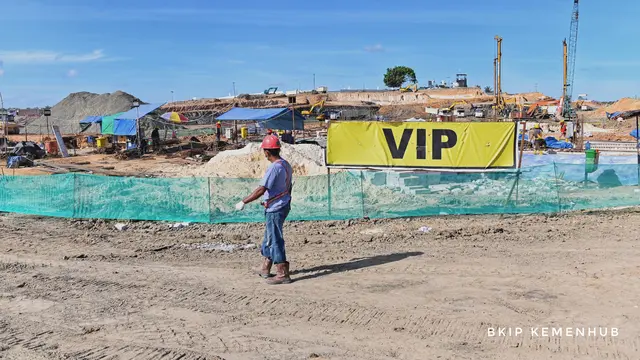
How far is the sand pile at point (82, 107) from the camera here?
232 ft

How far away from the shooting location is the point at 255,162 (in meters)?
22.4

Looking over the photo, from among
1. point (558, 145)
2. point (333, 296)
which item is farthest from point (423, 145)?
point (558, 145)

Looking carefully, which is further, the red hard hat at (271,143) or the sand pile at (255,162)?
the sand pile at (255,162)

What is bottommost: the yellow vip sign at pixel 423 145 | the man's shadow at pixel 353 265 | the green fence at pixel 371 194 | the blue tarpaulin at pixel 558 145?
the man's shadow at pixel 353 265

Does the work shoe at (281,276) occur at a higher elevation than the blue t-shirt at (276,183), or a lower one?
lower

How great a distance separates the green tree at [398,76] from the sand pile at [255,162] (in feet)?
407

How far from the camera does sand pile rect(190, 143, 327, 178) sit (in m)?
21.2

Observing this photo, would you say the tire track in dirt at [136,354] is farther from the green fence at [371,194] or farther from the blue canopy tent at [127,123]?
the blue canopy tent at [127,123]

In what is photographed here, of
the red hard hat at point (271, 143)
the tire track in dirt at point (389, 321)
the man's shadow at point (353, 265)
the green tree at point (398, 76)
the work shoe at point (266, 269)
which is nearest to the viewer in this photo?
the tire track in dirt at point (389, 321)

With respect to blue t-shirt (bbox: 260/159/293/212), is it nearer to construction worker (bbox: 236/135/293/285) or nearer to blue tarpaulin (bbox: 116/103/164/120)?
construction worker (bbox: 236/135/293/285)

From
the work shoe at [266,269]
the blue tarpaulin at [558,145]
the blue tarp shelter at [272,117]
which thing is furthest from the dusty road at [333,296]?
the blue tarpaulin at [558,145]

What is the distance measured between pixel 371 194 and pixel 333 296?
5.96m

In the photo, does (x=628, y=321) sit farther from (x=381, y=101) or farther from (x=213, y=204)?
(x=381, y=101)

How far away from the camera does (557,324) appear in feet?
19.9
